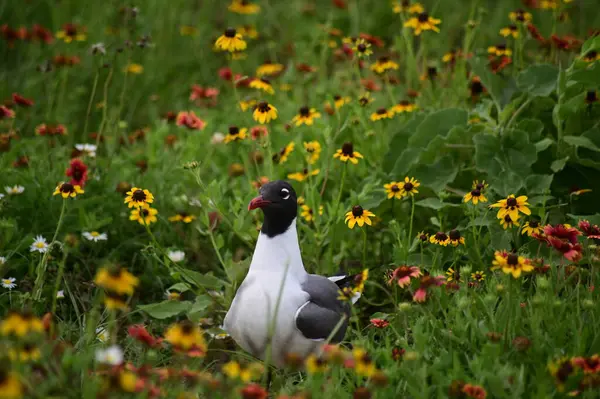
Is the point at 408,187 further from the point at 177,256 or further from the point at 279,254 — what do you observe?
the point at 177,256

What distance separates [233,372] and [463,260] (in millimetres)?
1599

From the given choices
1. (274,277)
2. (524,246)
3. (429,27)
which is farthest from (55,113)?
(524,246)

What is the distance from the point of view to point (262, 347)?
8.54ft

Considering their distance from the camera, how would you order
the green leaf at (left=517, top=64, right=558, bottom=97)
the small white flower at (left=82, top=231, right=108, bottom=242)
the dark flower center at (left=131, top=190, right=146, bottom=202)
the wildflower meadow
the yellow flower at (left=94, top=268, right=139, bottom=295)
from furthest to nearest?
1. the green leaf at (left=517, top=64, right=558, bottom=97)
2. the small white flower at (left=82, top=231, right=108, bottom=242)
3. the dark flower center at (left=131, top=190, right=146, bottom=202)
4. the wildflower meadow
5. the yellow flower at (left=94, top=268, right=139, bottom=295)

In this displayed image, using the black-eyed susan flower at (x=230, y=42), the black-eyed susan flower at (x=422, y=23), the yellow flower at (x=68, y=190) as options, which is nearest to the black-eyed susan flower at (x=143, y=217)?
the yellow flower at (x=68, y=190)

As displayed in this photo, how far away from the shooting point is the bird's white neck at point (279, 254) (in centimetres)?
267

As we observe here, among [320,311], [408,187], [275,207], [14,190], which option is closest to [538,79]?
[408,187]

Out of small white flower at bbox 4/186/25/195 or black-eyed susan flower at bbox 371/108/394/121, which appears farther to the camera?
black-eyed susan flower at bbox 371/108/394/121

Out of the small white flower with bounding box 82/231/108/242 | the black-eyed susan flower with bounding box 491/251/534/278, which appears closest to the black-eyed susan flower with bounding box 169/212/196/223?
the small white flower with bounding box 82/231/108/242

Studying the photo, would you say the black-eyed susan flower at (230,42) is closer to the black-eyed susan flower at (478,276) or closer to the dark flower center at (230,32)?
the dark flower center at (230,32)

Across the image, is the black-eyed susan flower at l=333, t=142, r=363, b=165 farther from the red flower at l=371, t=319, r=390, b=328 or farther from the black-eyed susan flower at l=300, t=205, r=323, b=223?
the red flower at l=371, t=319, r=390, b=328

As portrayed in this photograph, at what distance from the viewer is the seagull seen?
8.39 ft

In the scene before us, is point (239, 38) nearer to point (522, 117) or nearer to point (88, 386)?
point (522, 117)

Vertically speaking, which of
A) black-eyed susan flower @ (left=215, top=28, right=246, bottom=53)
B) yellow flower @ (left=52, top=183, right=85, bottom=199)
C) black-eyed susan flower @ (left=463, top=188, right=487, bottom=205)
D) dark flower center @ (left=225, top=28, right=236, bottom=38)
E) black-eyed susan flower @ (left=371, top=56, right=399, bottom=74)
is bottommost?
yellow flower @ (left=52, top=183, right=85, bottom=199)
